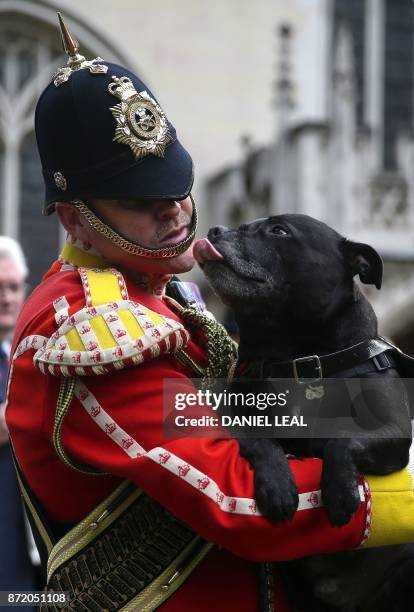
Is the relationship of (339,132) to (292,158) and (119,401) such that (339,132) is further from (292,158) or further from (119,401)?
(119,401)

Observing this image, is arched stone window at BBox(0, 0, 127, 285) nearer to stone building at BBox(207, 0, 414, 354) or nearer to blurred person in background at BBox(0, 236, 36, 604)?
stone building at BBox(207, 0, 414, 354)

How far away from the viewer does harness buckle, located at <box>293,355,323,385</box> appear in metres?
2.29

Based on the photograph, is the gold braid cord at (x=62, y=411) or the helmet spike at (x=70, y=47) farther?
the helmet spike at (x=70, y=47)

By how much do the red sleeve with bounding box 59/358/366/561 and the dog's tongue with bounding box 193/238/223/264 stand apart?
0.30 m

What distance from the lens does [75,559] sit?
2268 mm

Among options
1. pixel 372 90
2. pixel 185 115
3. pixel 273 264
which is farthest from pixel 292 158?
pixel 273 264

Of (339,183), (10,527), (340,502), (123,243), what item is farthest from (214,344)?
(339,183)

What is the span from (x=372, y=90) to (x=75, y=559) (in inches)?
429

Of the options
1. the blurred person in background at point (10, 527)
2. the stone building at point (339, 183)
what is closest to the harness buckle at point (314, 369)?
the blurred person in background at point (10, 527)

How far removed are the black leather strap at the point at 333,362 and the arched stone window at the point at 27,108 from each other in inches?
341

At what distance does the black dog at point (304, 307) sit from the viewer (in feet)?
7.42

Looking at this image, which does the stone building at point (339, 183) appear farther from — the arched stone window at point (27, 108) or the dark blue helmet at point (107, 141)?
the dark blue helmet at point (107, 141)

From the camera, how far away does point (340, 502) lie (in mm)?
2035

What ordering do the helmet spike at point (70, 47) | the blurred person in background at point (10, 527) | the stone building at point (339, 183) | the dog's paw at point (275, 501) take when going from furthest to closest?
the stone building at point (339, 183)
the blurred person in background at point (10, 527)
the helmet spike at point (70, 47)
the dog's paw at point (275, 501)
